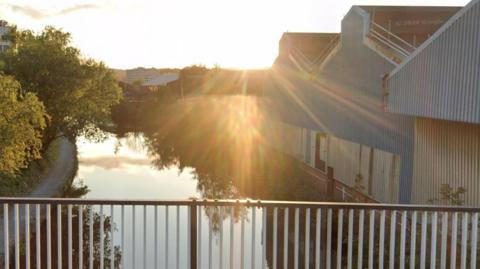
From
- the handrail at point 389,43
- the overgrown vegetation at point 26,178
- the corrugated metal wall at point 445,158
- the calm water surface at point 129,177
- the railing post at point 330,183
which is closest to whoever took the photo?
the corrugated metal wall at point 445,158

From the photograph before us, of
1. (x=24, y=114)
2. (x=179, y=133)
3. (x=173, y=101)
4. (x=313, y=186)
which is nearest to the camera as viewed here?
(x=24, y=114)

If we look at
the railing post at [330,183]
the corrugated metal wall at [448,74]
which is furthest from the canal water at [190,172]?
the corrugated metal wall at [448,74]

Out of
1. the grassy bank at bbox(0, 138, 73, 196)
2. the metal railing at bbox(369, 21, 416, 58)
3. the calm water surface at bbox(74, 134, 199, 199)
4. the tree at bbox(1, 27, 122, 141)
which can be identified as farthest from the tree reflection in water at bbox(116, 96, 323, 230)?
the grassy bank at bbox(0, 138, 73, 196)

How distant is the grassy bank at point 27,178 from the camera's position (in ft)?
54.9

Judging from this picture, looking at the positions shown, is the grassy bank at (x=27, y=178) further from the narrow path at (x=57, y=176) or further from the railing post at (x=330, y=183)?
the railing post at (x=330, y=183)

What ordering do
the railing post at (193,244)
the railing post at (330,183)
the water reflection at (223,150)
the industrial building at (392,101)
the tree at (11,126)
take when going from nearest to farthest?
the railing post at (193,244) → the industrial building at (392,101) → the tree at (11,126) → the railing post at (330,183) → the water reflection at (223,150)

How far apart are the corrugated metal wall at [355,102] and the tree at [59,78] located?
35.0 feet

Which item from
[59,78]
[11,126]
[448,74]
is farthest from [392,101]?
[59,78]

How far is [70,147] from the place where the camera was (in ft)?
107

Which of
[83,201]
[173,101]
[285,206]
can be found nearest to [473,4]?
[285,206]

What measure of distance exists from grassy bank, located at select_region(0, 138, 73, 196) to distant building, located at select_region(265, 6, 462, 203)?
10.5 metres

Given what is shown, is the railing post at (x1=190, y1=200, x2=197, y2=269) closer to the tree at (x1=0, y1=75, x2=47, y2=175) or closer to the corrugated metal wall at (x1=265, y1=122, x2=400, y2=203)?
the corrugated metal wall at (x1=265, y1=122, x2=400, y2=203)

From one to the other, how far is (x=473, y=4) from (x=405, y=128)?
452cm

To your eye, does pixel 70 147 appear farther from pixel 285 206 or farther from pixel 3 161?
pixel 285 206
